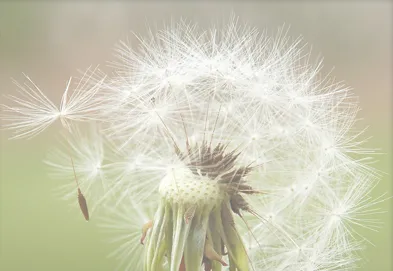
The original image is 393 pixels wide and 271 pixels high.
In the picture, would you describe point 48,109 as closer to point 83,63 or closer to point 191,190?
point 191,190

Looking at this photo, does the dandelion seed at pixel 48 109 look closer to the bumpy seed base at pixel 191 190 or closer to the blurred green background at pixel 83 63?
the bumpy seed base at pixel 191 190

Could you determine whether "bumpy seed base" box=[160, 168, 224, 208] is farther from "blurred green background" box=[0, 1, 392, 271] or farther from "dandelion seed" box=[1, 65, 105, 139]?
"blurred green background" box=[0, 1, 392, 271]

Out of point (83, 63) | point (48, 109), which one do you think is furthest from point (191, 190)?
point (83, 63)

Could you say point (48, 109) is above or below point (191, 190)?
above

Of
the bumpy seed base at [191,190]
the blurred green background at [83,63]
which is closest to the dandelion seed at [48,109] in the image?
the bumpy seed base at [191,190]

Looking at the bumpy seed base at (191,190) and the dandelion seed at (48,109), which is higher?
the dandelion seed at (48,109)

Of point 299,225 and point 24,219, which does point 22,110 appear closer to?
point 299,225

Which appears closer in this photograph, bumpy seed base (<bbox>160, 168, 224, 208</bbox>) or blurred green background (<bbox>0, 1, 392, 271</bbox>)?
bumpy seed base (<bbox>160, 168, 224, 208</bbox>)

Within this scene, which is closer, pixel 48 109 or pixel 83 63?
pixel 48 109

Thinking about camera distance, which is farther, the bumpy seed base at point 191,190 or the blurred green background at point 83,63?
the blurred green background at point 83,63

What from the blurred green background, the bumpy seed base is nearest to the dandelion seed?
the bumpy seed base

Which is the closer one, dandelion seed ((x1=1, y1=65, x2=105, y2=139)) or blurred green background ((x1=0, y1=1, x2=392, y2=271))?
dandelion seed ((x1=1, y1=65, x2=105, y2=139))

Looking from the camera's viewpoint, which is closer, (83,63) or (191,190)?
(191,190)

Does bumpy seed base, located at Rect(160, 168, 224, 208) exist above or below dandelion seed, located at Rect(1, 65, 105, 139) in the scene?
below
